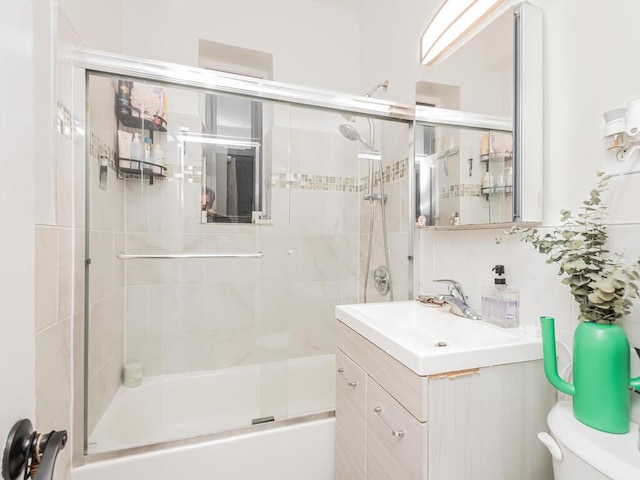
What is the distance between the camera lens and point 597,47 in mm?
781

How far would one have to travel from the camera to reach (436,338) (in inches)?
43.4

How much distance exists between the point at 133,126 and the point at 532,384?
192 centimetres

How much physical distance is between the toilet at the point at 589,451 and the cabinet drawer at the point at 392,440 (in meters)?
0.26

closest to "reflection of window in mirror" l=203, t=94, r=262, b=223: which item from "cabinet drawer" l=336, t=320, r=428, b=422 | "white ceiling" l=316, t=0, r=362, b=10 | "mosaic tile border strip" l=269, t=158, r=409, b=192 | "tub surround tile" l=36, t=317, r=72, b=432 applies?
"mosaic tile border strip" l=269, t=158, r=409, b=192

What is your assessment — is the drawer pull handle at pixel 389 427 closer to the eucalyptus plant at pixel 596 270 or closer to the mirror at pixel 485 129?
the eucalyptus plant at pixel 596 270

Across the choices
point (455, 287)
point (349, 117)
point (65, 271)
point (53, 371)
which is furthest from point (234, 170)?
point (455, 287)

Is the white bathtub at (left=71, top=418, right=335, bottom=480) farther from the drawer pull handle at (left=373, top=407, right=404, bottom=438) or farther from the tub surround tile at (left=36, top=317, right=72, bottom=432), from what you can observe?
the drawer pull handle at (left=373, top=407, right=404, bottom=438)

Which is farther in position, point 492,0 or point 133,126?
point 133,126

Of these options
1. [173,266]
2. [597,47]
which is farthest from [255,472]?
[597,47]

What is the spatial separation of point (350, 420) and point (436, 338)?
42cm

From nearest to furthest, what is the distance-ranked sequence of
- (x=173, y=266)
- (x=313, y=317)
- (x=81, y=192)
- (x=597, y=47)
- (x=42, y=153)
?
(x=597, y=47)
(x=42, y=153)
(x=81, y=192)
(x=173, y=266)
(x=313, y=317)

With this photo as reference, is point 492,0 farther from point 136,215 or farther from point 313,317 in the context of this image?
point 136,215

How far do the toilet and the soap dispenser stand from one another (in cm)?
34

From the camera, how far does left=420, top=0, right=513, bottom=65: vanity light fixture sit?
1.12 m
